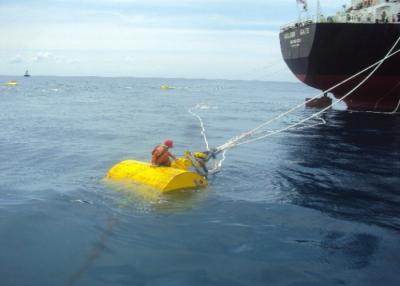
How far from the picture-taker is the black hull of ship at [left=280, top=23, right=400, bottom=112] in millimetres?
28250

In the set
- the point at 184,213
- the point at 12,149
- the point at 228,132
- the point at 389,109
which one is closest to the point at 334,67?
the point at 389,109

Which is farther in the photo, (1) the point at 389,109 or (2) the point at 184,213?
(1) the point at 389,109

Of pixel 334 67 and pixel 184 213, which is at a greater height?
pixel 334 67

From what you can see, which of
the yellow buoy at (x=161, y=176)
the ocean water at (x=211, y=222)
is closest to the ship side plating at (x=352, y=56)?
the ocean water at (x=211, y=222)

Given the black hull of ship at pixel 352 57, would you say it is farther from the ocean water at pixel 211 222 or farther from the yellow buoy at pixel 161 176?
the yellow buoy at pixel 161 176

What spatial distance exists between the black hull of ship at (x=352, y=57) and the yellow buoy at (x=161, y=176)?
19.6 meters

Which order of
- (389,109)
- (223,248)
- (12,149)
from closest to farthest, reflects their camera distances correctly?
(223,248), (12,149), (389,109)

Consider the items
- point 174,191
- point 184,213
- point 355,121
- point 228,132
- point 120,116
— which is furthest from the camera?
point 120,116

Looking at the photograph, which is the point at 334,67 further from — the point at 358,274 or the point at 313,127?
the point at 358,274

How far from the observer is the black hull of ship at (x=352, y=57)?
92.7 ft

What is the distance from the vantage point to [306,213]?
11164mm

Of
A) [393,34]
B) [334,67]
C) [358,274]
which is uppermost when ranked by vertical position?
[393,34]

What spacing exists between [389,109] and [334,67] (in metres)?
6.41

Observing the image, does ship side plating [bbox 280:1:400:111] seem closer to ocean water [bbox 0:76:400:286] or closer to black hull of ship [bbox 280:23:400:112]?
black hull of ship [bbox 280:23:400:112]
